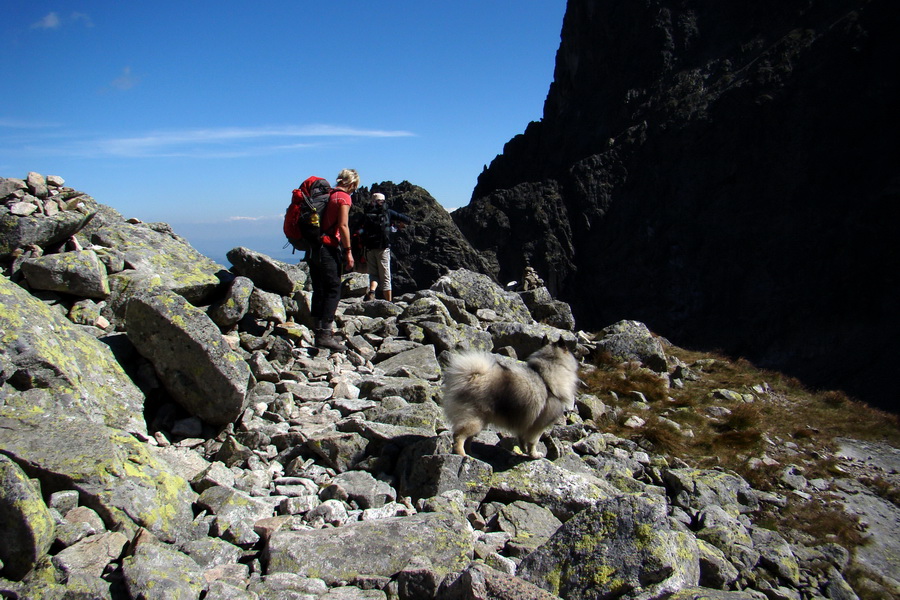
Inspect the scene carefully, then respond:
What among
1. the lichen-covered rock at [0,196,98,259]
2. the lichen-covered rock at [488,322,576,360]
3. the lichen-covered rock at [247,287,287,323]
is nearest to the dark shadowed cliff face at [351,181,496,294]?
the lichen-covered rock at [488,322,576,360]

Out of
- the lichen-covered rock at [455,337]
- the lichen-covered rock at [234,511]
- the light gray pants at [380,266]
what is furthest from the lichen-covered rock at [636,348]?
the lichen-covered rock at [234,511]

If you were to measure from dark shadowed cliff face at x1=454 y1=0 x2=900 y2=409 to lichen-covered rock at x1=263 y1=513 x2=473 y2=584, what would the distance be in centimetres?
5461

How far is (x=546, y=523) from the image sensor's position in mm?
6129

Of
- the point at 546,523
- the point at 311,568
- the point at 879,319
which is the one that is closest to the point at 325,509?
the point at 311,568

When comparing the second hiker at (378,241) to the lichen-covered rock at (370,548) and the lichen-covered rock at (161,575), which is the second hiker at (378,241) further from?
the lichen-covered rock at (161,575)

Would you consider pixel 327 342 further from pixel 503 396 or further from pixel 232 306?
pixel 503 396

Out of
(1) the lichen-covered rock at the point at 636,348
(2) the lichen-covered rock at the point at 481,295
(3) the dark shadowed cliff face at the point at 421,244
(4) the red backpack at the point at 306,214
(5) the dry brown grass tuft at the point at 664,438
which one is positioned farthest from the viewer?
(3) the dark shadowed cliff face at the point at 421,244

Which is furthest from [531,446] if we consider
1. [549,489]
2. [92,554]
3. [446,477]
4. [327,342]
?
[92,554]

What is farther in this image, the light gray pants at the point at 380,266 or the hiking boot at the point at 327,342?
the light gray pants at the point at 380,266

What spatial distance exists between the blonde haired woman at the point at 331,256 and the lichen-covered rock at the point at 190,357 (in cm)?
359

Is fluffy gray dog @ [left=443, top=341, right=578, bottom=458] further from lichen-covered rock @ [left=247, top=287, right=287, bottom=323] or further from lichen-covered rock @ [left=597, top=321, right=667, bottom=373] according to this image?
lichen-covered rock @ [left=597, top=321, right=667, bottom=373]

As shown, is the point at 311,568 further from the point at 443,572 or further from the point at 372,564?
the point at 443,572

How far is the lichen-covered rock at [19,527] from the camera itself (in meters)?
3.87

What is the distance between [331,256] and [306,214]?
0.86m
